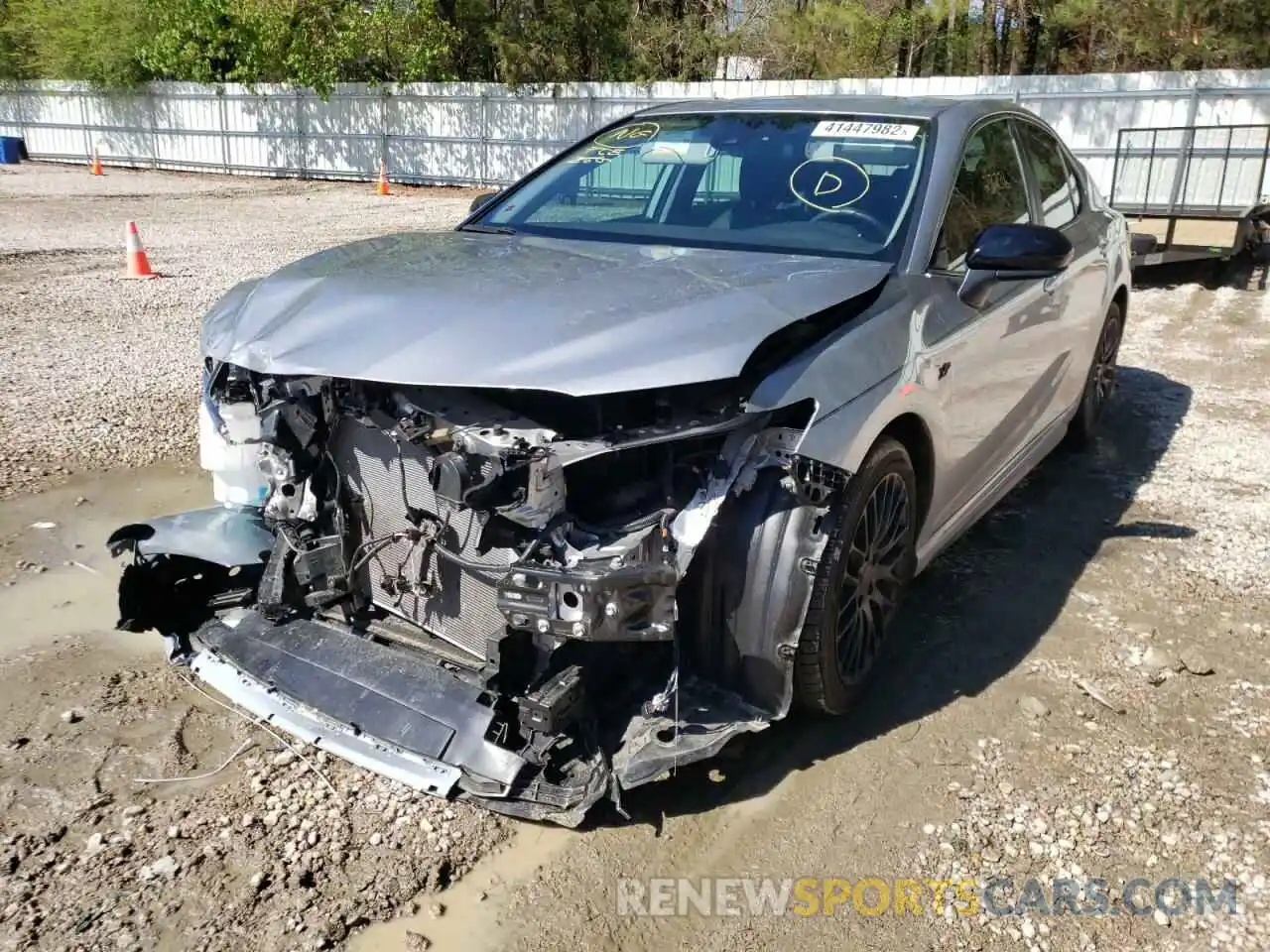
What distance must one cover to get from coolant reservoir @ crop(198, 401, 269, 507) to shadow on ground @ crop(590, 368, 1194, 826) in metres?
1.49

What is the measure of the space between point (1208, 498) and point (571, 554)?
3.95 meters

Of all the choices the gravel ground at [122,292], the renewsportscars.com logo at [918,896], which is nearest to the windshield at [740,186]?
the renewsportscars.com logo at [918,896]

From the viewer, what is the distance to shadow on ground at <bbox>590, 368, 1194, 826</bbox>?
2.97 m

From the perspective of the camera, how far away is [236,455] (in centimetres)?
323

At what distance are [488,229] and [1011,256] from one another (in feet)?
6.48

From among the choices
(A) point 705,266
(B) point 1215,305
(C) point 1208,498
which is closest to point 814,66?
(B) point 1215,305

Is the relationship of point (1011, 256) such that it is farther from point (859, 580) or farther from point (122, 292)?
point (122, 292)

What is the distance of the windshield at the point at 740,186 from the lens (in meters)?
3.49

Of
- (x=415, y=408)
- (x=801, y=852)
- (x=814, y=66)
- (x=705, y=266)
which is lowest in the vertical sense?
(x=801, y=852)

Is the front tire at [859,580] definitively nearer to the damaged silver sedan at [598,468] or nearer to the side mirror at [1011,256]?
the damaged silver sedan at [598,468]

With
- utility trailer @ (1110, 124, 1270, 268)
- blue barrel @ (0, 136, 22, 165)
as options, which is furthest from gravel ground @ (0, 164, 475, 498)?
utility trailer @ (1110, 124, 1270, 268)

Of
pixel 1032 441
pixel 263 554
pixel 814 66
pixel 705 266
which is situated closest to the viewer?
pixel 705 266

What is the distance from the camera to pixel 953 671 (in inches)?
138

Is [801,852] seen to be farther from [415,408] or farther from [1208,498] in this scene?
[1208,498]
